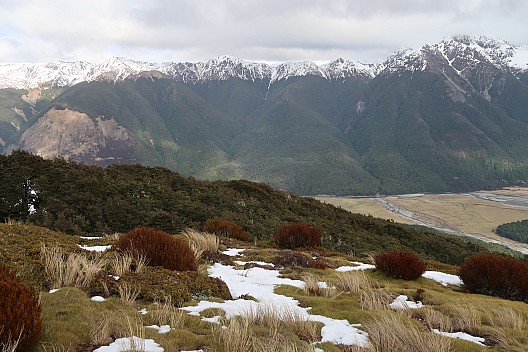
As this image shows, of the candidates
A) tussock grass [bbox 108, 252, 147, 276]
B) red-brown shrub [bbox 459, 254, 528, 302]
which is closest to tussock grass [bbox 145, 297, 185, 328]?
tussock grass [bbox 108, 252, 147, 276]

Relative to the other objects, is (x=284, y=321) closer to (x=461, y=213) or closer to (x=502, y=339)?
(x=502, y=339)

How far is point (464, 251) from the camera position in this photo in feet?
94.8

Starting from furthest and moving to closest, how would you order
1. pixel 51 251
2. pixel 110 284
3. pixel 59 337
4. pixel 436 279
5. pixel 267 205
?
pixel 267 205 → pixel 436 279 → pixel 51 251 → pixel 110 284 → pixel 59 337

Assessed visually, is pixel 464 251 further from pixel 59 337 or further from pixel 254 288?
pixel 59 337

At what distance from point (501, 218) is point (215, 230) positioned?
14833 centimetres

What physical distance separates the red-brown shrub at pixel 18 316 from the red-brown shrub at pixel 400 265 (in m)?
9.26

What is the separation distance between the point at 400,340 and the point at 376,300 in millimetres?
2511

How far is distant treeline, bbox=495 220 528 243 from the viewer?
106 metres

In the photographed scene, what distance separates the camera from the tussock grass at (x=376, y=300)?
7.20m

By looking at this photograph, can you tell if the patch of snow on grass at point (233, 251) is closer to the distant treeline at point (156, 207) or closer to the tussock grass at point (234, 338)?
the distant treeline at point (156, 207)

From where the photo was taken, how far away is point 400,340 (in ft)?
17.1

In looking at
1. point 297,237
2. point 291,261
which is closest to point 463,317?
point 291,261

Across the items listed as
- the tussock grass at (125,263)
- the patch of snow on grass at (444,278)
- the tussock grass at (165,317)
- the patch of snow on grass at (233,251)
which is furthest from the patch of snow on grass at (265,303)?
the patch of snow on grass at (444,278)

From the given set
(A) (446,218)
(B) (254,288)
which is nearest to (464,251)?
(B) (254,288)
